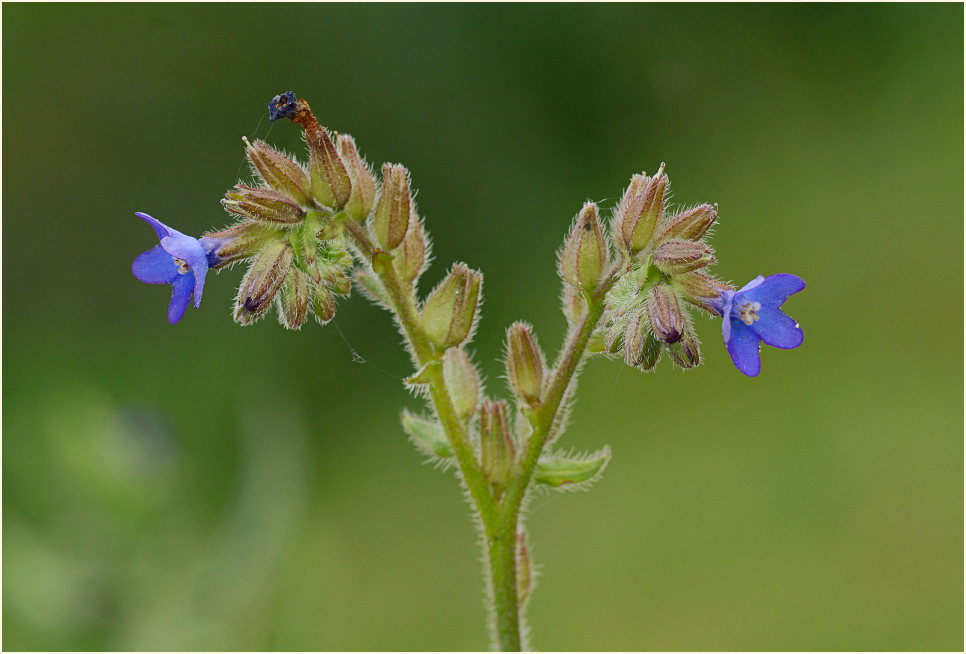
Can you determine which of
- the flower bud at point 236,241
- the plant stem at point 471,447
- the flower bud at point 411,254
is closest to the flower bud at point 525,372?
the plant stem at point 471,447

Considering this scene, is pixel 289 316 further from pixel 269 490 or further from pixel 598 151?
pixel 598 151

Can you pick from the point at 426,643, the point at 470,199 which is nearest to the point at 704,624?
the point at 426,643

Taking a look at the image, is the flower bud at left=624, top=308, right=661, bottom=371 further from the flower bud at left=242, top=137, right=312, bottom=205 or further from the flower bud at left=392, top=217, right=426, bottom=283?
the flower bud at left=242, top=137, right=312, bottom=205

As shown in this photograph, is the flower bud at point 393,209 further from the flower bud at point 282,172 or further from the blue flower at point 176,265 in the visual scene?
the blue flower at point 176,265

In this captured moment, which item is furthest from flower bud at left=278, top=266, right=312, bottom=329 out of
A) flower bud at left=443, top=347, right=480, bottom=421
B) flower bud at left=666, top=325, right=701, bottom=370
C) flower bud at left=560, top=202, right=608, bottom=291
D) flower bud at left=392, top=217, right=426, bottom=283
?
flower bud at left=666, top=325, right=701, bottom=370

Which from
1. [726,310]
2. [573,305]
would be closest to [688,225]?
[726,310]
